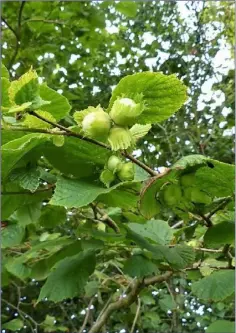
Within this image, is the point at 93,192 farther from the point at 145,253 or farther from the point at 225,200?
the point at 145,253

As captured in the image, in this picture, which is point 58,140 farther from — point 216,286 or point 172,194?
point 216,286

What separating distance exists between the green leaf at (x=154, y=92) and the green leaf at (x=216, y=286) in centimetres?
40

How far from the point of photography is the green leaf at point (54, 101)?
0.54 meters

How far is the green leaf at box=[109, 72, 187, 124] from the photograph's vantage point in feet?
1.65

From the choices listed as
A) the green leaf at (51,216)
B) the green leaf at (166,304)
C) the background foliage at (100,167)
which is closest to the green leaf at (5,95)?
the background foliage at (100,167)

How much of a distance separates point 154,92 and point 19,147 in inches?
5.2

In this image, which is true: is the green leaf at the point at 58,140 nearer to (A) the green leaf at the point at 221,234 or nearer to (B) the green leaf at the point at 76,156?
(B) the green leaf at the point at 76,156

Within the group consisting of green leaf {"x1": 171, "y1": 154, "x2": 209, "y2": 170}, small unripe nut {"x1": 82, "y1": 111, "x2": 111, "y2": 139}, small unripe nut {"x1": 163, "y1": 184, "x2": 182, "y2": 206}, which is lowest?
small unripe nut {"x1": 163, "y1": 184, "x2": 182, "y2": 206}

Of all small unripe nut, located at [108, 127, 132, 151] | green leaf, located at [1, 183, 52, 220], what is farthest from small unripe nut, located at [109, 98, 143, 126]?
green leaf, located at [1, 183, 52, 220]

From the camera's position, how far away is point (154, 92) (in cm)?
52

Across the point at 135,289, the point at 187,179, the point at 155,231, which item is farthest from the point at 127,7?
the point at 187,179

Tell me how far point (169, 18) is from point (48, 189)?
236 centimetres

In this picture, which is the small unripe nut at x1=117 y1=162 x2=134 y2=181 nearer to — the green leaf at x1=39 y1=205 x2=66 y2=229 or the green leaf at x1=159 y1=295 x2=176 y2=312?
the green leaf at x1=39 y1=205 x2=66 y2=229

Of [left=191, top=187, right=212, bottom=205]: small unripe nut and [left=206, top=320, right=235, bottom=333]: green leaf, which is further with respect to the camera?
[left=206, top=320, right=235, bottom=333]: green leaf
